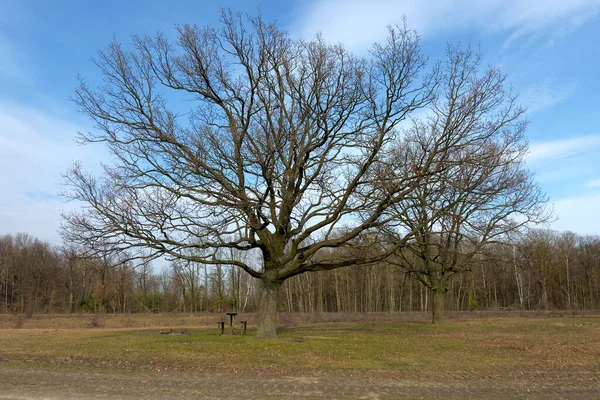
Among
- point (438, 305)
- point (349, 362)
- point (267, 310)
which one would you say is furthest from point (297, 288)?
point (349, 362)

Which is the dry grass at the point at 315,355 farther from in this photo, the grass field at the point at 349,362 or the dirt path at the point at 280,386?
the dirt path at the point at 280,386

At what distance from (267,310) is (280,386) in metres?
8.96

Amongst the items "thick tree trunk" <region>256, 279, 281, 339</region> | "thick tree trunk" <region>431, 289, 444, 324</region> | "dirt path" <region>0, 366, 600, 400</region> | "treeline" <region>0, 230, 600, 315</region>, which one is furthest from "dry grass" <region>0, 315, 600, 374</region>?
"treeline" <region>0, 230, 600, 315</region>

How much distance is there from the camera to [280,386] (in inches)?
372

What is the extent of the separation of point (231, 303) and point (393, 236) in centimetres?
4552

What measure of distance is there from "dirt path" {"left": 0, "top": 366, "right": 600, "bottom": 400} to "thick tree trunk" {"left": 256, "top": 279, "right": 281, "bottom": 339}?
7376 millimetres

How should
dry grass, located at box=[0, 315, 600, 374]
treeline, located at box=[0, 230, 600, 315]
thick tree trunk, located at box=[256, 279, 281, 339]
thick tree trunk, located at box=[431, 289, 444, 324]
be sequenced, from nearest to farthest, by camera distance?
1. dry grass, located at box=[0, 315, 600, 374]
2. thick tree trunk, located at box=[256, 279, 281, 339]
3. thick tree trunk, located at box=[431, 289, 444, 324]
4. treeline, located at box=[0, 230, 600, 315]

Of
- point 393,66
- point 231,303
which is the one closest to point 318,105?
point 393,66

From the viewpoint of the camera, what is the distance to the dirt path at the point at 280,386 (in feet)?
28.1

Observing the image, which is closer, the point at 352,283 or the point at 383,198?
the point at 383,198

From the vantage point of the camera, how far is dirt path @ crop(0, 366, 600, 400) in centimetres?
855

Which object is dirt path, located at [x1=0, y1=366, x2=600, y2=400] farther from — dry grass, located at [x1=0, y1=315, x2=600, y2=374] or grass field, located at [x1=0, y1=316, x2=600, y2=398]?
dry grass, located at [x1=0, y1=315, x2=600, y2=374]

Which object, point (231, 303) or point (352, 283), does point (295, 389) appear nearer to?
point (231, 303)

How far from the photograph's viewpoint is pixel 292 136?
18125 millimetres
